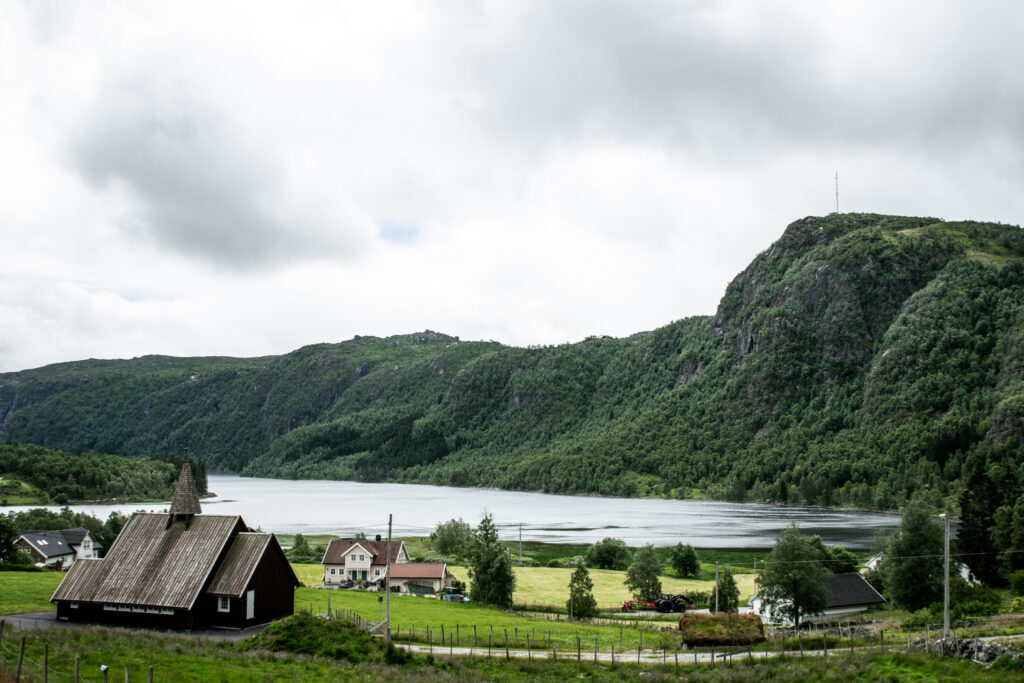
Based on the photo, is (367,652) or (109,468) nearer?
(367,652)

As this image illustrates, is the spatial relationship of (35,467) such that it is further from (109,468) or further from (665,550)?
(665,550)

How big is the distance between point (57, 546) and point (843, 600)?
69080 millimetres

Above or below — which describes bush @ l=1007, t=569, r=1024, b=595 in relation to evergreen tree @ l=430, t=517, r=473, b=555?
above

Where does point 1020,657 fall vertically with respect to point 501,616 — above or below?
above

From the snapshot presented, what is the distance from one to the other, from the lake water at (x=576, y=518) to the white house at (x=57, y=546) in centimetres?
2961

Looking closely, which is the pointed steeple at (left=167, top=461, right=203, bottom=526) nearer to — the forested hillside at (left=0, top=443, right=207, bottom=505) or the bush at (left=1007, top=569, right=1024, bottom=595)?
the bush at (left=1007, top=569, right=1024, bottom=595)

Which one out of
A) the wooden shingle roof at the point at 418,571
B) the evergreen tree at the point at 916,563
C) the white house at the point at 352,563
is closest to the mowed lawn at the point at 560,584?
the white house at the point at 352,563

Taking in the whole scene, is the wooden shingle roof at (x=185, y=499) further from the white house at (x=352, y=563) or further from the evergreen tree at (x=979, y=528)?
the evergreen tree at (x=979, y=528)

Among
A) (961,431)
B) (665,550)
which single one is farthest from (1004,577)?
(961,431)

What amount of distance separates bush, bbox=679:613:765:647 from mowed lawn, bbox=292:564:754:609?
57.7 ft

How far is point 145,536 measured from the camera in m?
40.2

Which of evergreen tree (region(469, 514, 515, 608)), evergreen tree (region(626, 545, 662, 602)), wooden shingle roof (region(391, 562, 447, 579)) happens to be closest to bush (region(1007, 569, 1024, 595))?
evergreen tree (region(626, 545, 662, 602))

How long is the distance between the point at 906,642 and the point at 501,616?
22.9 meters

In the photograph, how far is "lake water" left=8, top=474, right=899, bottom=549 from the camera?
10481cm
